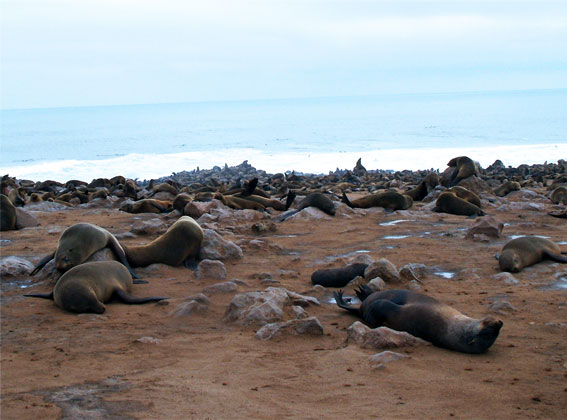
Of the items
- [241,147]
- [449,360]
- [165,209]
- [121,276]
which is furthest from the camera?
[241,147]

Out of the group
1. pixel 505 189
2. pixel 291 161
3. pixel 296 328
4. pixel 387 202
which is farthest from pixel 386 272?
pixel 291 161

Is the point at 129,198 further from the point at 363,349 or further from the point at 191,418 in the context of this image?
the point at 191,418

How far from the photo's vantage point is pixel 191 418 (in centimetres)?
312

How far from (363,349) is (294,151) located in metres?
42.6

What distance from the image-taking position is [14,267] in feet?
22.2

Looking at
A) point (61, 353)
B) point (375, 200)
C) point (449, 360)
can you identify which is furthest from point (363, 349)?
point (375, 200)

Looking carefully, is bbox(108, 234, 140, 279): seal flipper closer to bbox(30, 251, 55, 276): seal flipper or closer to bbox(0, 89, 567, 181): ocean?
bbox(30, 251, 55, 276): seal flipper

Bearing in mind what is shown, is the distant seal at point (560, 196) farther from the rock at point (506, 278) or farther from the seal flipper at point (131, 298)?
the seal flipper at point (131, 298)

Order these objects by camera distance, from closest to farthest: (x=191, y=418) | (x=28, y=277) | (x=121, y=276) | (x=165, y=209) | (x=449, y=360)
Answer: (x=191, y=418)
(x=449, y=360)
(x=121, y=276)
(x=28, y=277)
(x=165, y=209)

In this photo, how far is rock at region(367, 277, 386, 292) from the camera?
6004 mm

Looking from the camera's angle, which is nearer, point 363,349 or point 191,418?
point 191,418

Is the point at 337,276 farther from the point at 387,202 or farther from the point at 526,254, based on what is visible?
the point at 387,202

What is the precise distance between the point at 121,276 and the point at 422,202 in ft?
29.7

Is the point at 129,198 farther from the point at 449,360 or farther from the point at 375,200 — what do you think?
the point at 449,360
